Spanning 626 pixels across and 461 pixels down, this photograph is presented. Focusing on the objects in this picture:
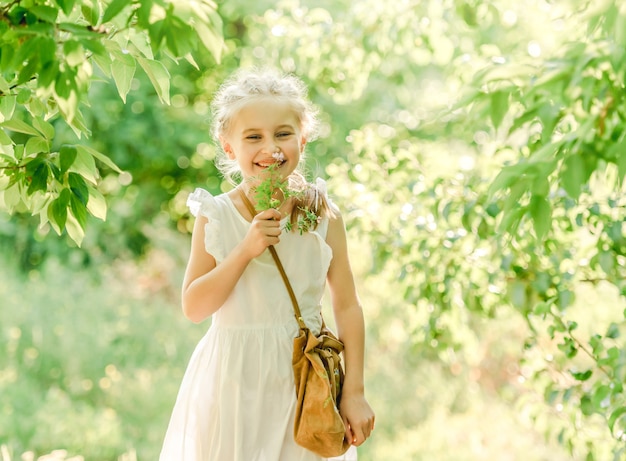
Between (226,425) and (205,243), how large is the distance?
41 centimetres

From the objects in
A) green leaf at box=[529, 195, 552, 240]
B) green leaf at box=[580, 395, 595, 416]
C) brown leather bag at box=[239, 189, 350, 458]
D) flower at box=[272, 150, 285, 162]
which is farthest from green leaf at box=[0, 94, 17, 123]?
green leaf at box=[580, 395, 595, 416]

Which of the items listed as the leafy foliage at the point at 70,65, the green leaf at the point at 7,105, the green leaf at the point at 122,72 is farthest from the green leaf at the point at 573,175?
the green leaf at the point at 7,105

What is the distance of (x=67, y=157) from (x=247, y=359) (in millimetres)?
660

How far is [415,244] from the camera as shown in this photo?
3016 mm

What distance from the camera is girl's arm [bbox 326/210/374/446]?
6.22ft

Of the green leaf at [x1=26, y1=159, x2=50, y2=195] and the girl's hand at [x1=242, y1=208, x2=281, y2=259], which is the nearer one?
the green leaf at [x1=26, y1=159, x2=50, y2=195]

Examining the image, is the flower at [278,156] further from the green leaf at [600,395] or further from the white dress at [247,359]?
the green leaf at [600,395]

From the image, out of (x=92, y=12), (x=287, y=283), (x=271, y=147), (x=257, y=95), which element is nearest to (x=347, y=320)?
(x=287, y=283)

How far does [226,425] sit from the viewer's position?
1.84 meters

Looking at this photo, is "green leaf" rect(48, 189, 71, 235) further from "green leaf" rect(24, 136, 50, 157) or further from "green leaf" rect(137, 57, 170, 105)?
"green leaf" rect(137, 57, 170, 105)

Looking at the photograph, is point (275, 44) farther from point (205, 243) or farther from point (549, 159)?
point (549, 159)

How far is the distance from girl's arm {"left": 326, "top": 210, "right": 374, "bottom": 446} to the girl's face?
0.22 metres

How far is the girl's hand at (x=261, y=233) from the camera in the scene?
1772 millimetres

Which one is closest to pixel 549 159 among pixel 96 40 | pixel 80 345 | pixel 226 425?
pixel 96 40
